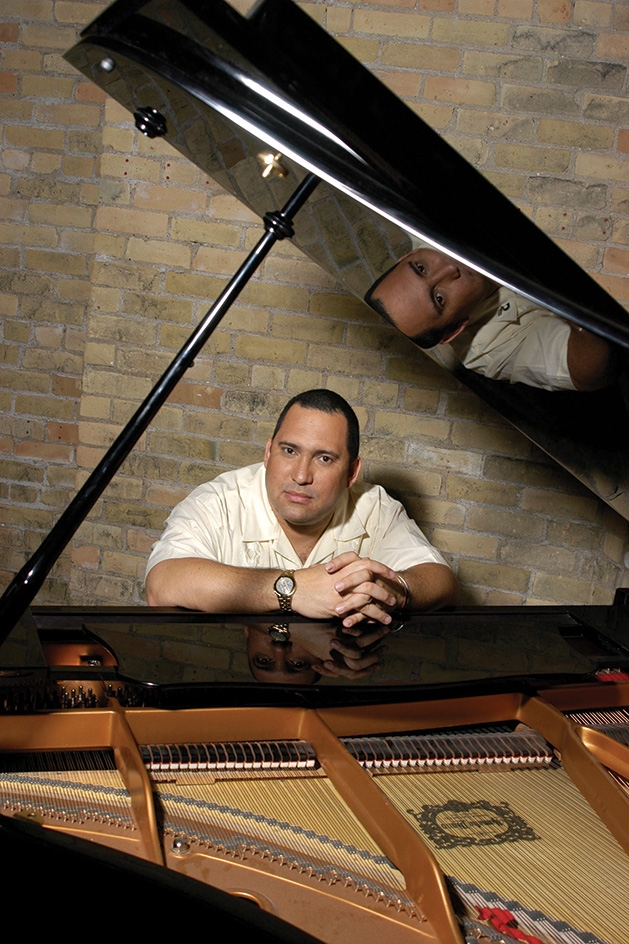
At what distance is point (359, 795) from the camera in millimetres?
1291

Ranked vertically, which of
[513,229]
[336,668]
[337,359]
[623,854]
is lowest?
[623,854]

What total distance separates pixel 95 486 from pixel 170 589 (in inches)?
27.7

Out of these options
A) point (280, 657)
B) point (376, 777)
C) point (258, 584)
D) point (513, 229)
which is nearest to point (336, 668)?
point (280, 657)

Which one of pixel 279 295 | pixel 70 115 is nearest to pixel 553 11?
pixel 279 295

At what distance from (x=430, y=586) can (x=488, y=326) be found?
1.01 metres

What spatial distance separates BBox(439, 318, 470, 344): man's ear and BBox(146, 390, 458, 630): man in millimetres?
632

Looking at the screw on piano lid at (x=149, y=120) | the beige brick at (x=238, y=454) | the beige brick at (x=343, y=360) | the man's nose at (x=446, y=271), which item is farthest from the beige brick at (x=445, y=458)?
the screw on piano lid at (x=149, y=120)

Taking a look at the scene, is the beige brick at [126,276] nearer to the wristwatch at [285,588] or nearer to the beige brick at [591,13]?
the wristwatch at [285,588]

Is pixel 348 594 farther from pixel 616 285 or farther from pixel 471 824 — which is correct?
pixel 616 285

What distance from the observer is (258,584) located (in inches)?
80.5

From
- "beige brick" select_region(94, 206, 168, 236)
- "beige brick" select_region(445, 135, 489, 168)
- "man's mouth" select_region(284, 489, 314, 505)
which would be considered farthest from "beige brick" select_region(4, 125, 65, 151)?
"man's mouth" select_region(284, 489, 314, 505)

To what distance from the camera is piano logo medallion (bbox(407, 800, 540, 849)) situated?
4.20 feet

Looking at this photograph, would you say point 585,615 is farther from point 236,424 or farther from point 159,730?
point 236,424

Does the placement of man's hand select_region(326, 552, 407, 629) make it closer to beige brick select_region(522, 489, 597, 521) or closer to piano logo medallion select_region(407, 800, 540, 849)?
piano logo medallion select_region(407, 800, 540, 849)
